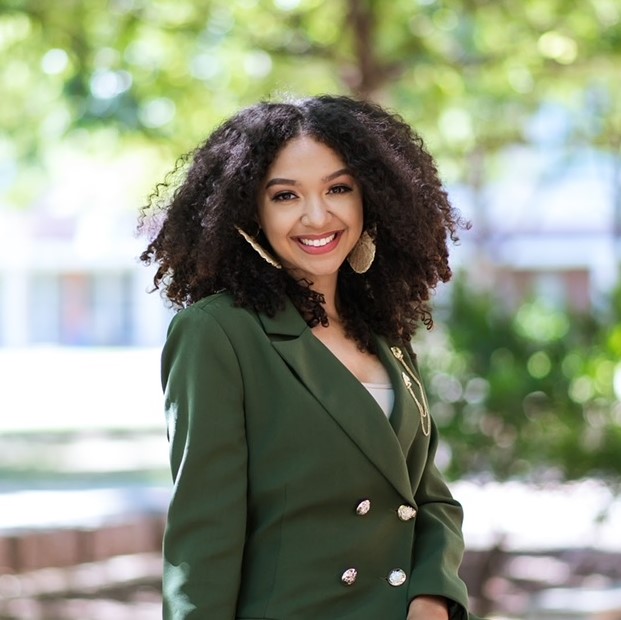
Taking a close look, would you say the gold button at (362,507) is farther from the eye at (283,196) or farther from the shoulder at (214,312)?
the eye at (283,196)

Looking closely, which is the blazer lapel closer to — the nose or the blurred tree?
the nose

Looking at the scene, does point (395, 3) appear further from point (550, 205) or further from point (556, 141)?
point (550, 205)

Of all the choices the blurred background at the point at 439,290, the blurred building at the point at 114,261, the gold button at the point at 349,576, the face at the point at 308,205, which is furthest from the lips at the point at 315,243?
the blurred building at the point at 114,261

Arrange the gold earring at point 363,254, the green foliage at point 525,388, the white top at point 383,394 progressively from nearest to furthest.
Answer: the white top at point 383,394, the gold earring at point 363,254, the green foliage at point 525,388

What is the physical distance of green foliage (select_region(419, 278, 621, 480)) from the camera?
7.81 meters

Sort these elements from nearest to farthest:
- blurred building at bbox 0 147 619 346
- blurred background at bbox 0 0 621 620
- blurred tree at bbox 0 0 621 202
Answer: blurred background at bbox 0 0 621 620, blurred tree at bbox 0 0 621 202, blurred building at bbox 0 147 619 346

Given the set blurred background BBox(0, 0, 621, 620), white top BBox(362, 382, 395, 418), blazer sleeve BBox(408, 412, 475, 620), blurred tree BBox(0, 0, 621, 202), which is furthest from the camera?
blurred tree BBox(0, 0, 621, 202)

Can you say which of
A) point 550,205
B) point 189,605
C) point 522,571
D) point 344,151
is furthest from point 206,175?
point 550,205

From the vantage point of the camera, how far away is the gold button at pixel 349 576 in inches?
104

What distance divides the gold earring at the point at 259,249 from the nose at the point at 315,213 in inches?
4.0

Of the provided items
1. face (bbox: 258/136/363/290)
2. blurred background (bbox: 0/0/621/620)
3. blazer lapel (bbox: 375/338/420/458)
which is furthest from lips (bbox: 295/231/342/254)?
blurred background (bbox: 0/0/621/620)

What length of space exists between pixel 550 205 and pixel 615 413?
33517 millimetres

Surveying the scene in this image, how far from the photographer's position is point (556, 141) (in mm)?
23938

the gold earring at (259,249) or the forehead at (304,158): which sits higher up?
the forehead at (304,158)
